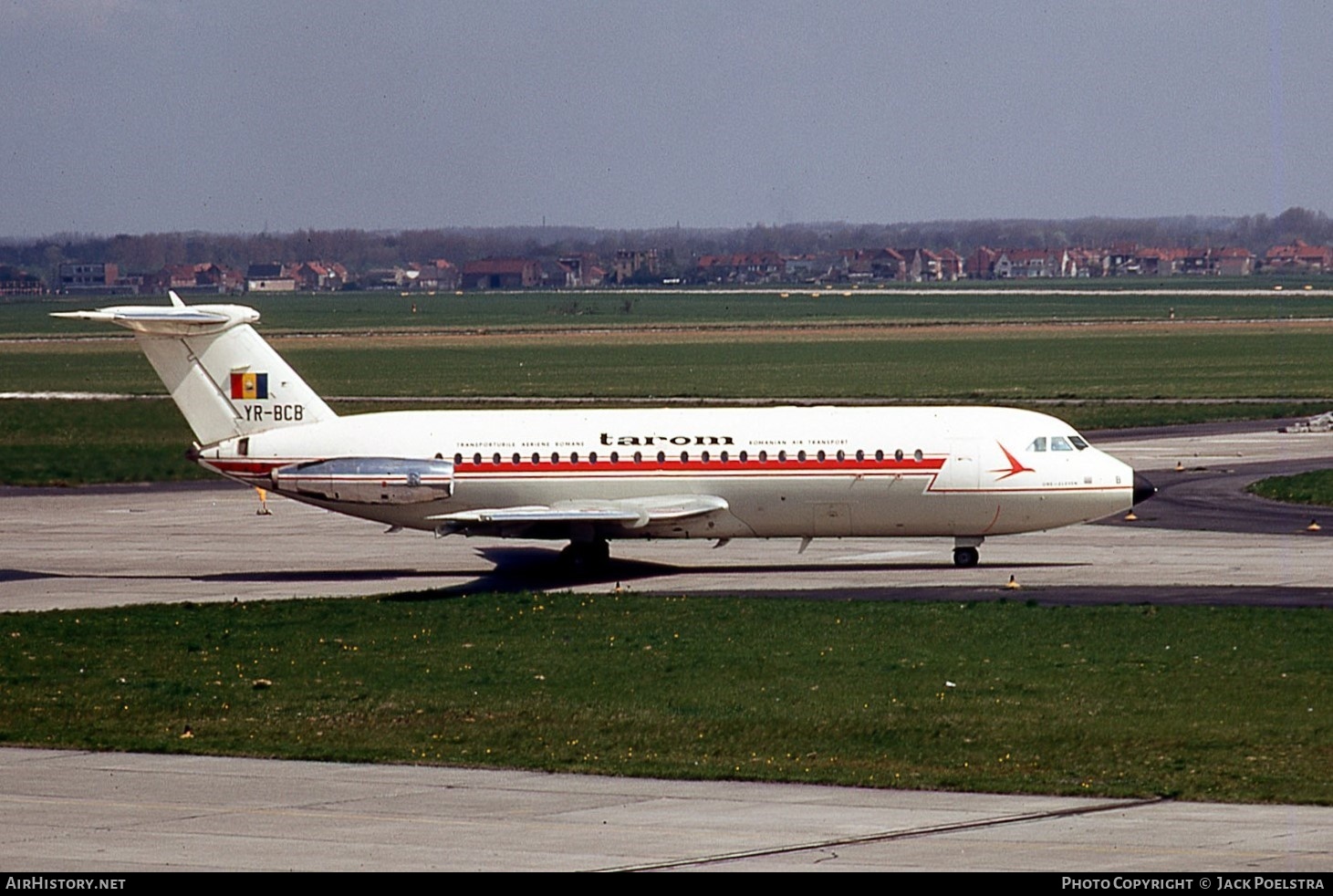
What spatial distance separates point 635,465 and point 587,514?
1793 mm

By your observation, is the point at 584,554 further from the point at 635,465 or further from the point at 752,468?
the point at 752,468

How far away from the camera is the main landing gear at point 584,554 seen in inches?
1742

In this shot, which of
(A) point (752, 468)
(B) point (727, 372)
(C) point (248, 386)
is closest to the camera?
(A) point (752, 468)

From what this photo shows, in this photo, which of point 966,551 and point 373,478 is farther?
point 966,551

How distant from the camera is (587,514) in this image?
43.0 m

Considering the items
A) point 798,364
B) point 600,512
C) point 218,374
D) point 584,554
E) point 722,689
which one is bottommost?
point 798,364

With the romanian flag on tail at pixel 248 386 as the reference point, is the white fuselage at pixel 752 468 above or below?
below

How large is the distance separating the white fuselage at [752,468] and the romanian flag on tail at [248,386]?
932 millimetres

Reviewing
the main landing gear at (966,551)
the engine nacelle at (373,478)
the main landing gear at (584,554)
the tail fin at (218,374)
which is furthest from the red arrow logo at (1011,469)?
the tail fin at (218,374)

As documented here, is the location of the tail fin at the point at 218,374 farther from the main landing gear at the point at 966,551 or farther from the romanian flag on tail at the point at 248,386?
the main landing gear at the point at 966,551

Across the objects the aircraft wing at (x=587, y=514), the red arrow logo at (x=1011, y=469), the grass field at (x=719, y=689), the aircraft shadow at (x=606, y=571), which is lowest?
the aircraft shadow at (x=606, y=571)

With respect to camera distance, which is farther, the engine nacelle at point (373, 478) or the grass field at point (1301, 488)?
the grass field at point (1301, 488)

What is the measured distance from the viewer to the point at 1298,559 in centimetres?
4403

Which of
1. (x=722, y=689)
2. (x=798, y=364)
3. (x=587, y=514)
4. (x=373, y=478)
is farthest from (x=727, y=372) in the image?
(x=722, y=689)
